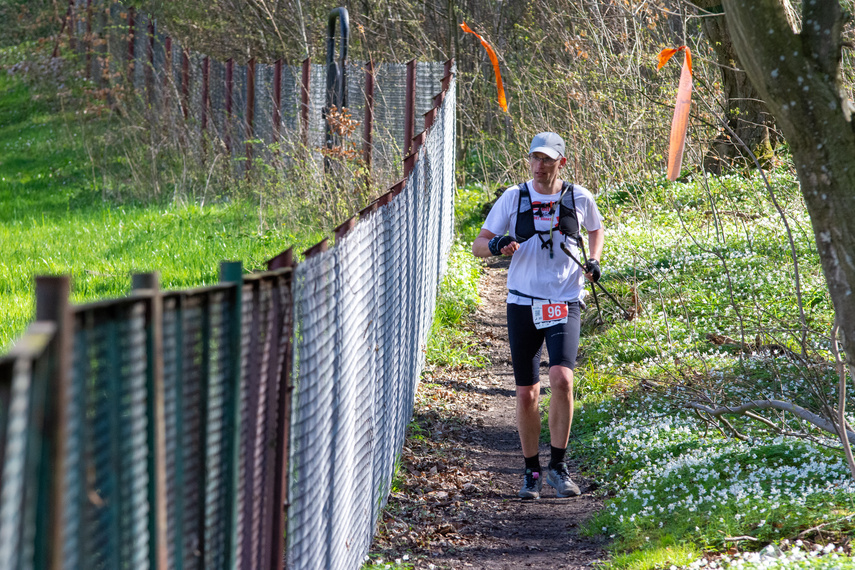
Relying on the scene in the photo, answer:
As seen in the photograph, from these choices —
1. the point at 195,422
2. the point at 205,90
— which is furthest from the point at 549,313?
the point at 205,90

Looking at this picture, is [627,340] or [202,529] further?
[627,340]

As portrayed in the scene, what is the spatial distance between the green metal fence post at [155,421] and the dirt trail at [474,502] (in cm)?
291

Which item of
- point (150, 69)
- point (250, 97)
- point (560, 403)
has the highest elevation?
point (150, 69)

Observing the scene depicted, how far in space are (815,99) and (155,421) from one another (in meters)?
2.90

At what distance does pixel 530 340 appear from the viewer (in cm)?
559

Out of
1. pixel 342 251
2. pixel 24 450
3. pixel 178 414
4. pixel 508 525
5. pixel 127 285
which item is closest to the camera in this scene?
pixel 24 450

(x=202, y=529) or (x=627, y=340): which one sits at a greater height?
(x=202, y=529)

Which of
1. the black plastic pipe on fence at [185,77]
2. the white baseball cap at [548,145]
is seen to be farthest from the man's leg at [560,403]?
the black plastic pipe on fence at [185,77]

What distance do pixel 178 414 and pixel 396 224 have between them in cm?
353

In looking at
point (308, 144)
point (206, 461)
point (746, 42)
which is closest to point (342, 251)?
point (206, 461)

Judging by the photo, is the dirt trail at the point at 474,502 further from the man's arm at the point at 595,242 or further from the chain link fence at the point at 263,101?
the chain link fence at the point at 263,101

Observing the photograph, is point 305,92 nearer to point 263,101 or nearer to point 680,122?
point 263,101

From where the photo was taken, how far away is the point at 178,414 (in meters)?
1.94

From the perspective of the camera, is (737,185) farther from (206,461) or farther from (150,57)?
(150,57)
